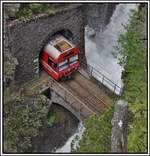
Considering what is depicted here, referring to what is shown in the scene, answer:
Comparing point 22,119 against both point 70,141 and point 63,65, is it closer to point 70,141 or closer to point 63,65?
point 63,65

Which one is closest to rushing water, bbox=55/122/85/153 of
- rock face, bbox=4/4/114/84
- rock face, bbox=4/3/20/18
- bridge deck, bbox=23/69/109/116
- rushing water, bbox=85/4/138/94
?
bridge deck, bbox=23/69/109/116

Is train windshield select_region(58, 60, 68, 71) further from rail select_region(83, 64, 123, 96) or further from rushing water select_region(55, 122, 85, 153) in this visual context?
rushing water select_region(55, 122, 85, 153)

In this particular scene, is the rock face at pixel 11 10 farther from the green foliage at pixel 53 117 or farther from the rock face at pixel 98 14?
the green foliage at pixel 53 117

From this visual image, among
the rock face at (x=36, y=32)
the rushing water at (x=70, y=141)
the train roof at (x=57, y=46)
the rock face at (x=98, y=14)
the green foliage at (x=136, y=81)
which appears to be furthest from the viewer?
the rushing water at (x=70, y=141)

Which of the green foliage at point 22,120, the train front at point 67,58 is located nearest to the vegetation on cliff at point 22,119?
the green foliage at point 22,120

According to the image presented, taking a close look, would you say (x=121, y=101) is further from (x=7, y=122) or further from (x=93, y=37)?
(x=93, y=37)
